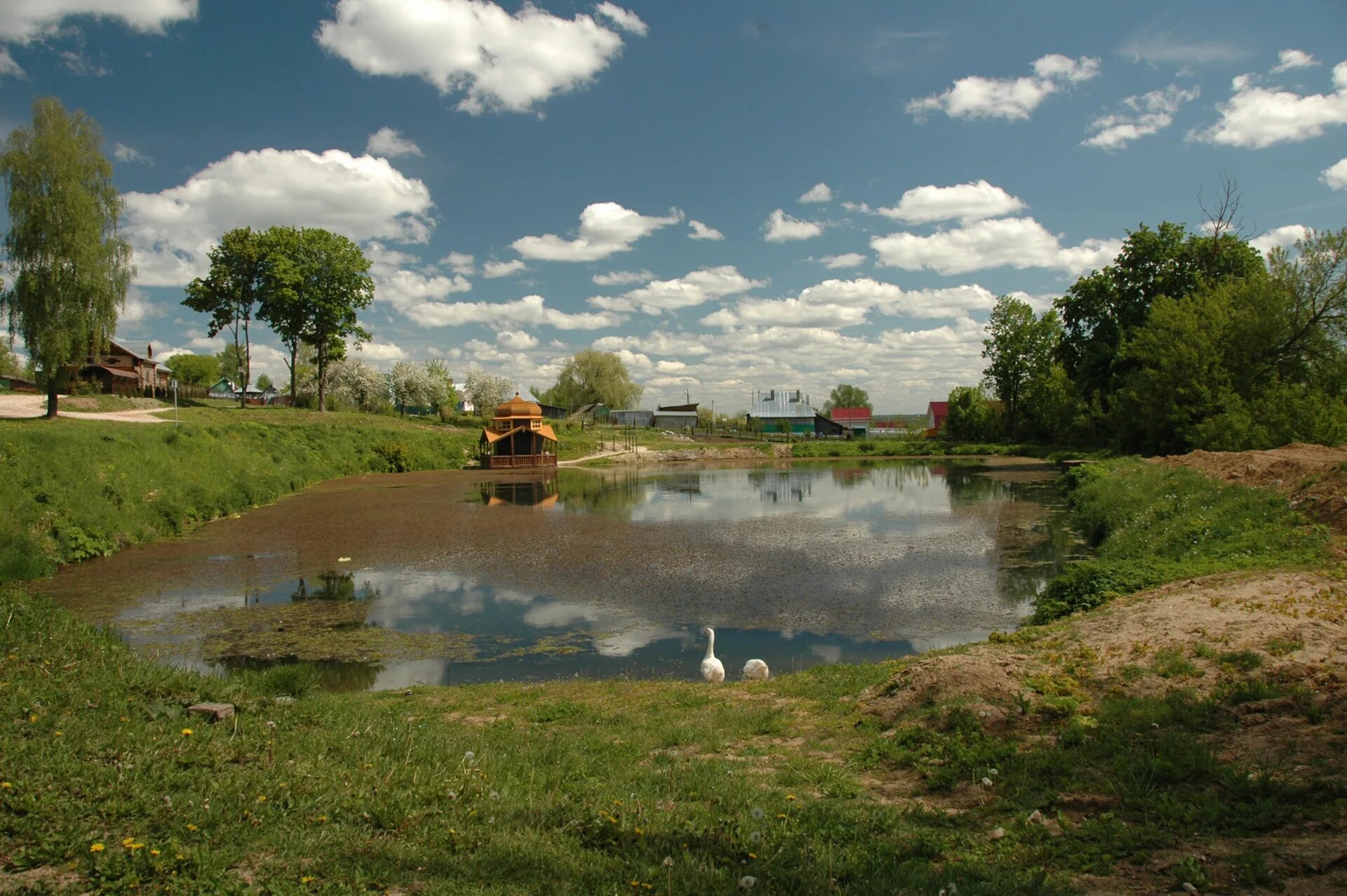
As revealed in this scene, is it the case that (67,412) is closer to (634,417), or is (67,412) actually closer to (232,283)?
(232,283)

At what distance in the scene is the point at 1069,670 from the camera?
688 cm

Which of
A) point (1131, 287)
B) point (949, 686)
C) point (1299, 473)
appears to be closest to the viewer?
point (949, 686)

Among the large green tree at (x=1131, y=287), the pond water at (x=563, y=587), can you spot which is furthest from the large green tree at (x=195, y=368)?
the large green tree at (x=1131, y=287)

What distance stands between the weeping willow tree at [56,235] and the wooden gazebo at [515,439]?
24.5 meters

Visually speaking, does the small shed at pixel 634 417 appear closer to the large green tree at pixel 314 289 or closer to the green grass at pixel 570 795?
the large green tree at pixel 314 289

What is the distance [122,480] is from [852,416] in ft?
333

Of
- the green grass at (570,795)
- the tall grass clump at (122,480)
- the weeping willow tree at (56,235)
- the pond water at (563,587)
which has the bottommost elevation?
the pond water at (563,587)

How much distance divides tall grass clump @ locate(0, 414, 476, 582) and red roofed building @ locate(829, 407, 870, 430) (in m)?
83.6

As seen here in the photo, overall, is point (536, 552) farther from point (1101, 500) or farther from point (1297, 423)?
point (1297, 423)

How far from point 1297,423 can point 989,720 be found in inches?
1076

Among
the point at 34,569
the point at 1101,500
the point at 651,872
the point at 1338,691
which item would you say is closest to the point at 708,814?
the point at 651,872

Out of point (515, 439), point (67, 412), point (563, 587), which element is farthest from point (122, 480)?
point (515, 439)

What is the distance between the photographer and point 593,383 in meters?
115

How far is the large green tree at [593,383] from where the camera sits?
114 meters
